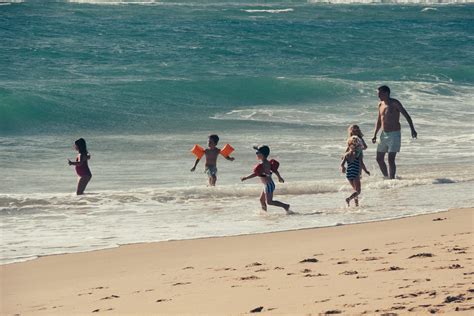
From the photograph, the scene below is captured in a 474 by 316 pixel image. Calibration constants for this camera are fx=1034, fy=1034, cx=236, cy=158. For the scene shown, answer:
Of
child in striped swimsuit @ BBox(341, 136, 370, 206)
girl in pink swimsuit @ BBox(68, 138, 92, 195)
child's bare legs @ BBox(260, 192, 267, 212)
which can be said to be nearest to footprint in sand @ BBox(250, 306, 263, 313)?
child's bare legs @ BBox(260, 192, 267, 212)

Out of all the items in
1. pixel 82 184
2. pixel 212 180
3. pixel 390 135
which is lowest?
pixel 212 180

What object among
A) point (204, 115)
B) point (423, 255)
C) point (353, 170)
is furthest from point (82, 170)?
point (204, 115)

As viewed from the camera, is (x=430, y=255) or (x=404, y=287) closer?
(x=404, y=287)

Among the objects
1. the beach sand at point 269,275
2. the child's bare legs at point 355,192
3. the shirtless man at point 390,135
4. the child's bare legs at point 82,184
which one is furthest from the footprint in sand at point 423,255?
the child's bare legs at point 82,184

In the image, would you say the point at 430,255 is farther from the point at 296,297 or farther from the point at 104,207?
the point at 104,207

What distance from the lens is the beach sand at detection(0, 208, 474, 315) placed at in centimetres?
654

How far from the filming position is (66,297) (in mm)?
7523

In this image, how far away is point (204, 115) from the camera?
23828mm

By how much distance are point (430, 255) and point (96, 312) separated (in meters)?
2.68

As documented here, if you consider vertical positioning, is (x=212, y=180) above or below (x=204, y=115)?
below

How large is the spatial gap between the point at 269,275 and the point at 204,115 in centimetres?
1620

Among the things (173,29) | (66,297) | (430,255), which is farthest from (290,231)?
(173,29)

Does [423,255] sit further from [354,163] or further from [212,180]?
[212,180]

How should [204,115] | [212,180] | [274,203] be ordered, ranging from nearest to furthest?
[274,203] → [212,180] → [204,115]
